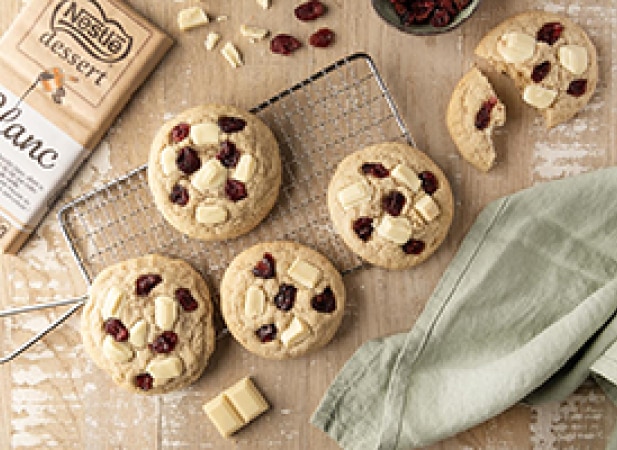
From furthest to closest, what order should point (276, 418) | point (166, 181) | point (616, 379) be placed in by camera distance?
point (276, 418) < point (166, 181) < point (616, 379)

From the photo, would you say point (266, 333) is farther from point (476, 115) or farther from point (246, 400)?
point (476, 115)

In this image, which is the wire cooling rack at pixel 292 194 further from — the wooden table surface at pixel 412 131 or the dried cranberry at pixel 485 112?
the dried cranberry at pixel 485 112

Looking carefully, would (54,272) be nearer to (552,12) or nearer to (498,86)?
(498,86)

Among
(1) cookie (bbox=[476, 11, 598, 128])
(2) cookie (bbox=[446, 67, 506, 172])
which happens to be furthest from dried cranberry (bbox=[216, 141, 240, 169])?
(1) cookie (bbox=[476, 11, 598, 128])

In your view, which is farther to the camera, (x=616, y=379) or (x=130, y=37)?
(x=130, y=37)

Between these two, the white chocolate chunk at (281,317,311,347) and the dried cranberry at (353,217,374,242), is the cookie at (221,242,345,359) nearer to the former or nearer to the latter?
the white chocolate chunk at (281,317,311,347)

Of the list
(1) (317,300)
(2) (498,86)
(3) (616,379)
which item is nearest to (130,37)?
(1) (317,300)
